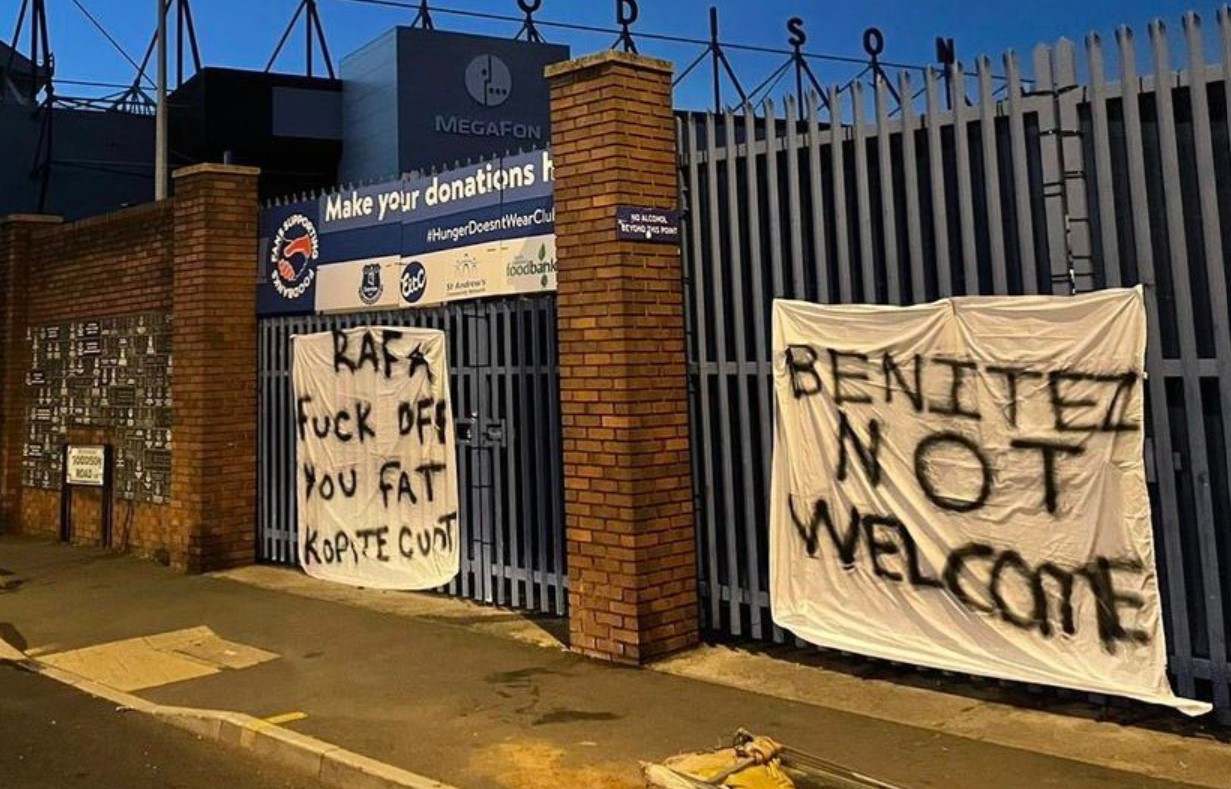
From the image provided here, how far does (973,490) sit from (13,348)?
13605 mm

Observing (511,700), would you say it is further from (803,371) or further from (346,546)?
(346,546)

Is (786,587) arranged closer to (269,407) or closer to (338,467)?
(338,467)

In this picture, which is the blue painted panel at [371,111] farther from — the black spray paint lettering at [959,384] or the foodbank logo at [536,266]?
the black spray paint lettering at [959,384]

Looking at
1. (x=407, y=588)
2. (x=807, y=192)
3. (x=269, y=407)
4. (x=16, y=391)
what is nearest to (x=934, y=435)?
(x=807, y=192)

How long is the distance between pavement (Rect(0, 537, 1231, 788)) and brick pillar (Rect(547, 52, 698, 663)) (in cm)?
40

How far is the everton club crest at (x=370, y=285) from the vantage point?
385 inches

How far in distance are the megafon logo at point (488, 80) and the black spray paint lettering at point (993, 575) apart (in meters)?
18.6

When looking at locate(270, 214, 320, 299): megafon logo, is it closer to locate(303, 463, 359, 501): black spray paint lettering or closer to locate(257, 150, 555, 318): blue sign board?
locate(257, 150, 555, 318): blue sign board

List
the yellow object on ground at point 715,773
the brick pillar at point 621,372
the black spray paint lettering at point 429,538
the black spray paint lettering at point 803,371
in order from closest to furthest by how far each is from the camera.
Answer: the yellow object on ground at point 715,773, the black spray paint lettering at point 803,371, the brick pillar at point 621,372, the black spray paint lettering at point 429,538

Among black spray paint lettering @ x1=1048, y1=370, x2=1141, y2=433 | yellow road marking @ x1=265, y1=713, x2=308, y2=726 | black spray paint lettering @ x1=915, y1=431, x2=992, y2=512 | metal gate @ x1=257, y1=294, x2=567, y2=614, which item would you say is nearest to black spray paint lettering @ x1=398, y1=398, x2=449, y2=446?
metal gate @ x1=257, y1=294, x2=567, y2=614

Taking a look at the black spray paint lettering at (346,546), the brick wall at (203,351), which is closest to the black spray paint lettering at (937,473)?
the black spray paint lettering at (346,546)

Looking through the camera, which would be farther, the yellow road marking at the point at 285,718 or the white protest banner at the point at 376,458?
the white protest banner at the point at 376,458

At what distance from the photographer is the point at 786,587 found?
21.9ft

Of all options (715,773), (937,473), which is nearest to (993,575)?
(937,473)
